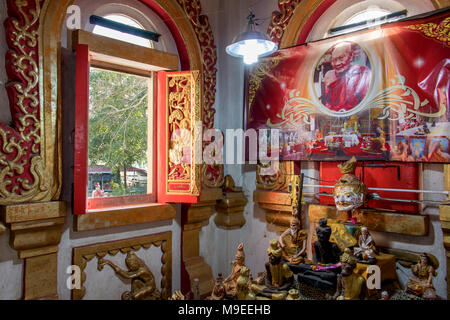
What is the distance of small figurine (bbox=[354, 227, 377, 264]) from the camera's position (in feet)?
10.4

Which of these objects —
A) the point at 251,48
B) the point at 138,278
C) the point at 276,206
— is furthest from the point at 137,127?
the point at 276,206

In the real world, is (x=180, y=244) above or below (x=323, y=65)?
below

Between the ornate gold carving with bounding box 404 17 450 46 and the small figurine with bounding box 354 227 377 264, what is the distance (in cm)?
197

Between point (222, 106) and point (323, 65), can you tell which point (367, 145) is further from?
point (222, 106)

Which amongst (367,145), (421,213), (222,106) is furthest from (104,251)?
(421,213)

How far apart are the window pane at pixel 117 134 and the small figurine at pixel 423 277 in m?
3.14

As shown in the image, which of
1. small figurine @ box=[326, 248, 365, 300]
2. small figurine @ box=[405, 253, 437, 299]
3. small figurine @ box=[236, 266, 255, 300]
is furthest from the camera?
small figurine @ box=[405, 253, 437, 299]

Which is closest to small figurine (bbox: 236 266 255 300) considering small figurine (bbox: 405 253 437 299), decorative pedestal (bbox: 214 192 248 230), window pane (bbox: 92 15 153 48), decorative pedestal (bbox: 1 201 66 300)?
small figurine (bbox: 405 253 437 299)

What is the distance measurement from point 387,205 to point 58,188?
136 inches

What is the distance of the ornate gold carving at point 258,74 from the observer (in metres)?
4.62

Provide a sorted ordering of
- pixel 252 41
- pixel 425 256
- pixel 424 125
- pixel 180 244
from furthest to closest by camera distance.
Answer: pixel 180 244 → pixel 252 41 → pixel 424 125 → pixel 425 256

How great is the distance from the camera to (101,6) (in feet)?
12.9

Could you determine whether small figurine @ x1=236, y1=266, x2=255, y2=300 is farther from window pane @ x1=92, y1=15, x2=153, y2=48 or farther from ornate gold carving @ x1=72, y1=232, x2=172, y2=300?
window pane @ x1=92, y1=15, x2=153, y2=48

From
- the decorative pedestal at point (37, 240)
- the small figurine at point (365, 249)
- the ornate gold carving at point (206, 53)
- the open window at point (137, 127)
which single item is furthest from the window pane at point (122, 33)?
the small figurine at point (365, 249)
